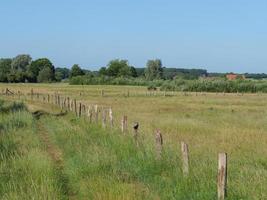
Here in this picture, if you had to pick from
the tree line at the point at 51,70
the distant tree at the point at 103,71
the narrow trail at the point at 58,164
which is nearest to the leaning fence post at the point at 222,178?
the narrow trail at the point at 58,164

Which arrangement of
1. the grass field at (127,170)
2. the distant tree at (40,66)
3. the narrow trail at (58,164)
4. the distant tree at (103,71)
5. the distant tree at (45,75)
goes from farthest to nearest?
the distant tree at (103,71) → the distant tree at (40,66) → the distant tree at (45,75) → the narrow trail at (58,164) → the grass field at (127,170)

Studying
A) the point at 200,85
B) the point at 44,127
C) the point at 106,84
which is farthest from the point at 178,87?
the point at 44,127

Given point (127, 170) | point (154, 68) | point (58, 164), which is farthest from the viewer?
point (154, 68)

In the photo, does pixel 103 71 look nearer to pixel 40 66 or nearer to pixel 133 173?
pixel 40 66

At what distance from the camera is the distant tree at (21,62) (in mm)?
168500

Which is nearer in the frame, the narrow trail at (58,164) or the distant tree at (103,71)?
the narrow trail at (58,164)

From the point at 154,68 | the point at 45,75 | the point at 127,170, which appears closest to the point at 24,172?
the point at 127,170

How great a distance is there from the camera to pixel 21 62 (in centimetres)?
16850

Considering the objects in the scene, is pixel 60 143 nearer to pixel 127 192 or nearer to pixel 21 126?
pixel 21 126

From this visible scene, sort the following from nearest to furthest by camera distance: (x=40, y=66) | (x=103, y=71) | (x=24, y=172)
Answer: (x=24, y=172) < (x=40, y=66) < (x=103, y=71)

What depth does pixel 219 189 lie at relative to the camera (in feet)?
27.1

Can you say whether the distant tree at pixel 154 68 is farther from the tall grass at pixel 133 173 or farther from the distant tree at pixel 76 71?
the tall grass at pixel 133 173

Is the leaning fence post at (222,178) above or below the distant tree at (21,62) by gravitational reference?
below

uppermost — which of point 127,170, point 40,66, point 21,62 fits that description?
point 21,62
